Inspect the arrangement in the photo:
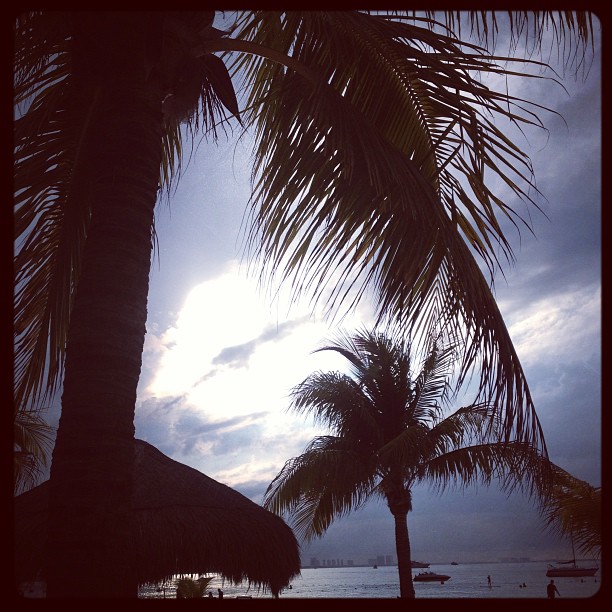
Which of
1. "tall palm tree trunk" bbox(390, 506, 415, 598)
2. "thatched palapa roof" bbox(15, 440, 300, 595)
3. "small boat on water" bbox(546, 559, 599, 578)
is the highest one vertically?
"thatched palapa roof" bbox(15, 440, 300, 595)

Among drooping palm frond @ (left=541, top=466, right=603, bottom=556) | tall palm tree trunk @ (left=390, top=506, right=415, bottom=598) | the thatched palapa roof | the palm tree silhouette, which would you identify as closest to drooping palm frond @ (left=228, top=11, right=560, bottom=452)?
the palm tree silhouette

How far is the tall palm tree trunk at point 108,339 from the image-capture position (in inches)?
80.8

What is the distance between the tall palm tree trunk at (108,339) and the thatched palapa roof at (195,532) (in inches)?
144

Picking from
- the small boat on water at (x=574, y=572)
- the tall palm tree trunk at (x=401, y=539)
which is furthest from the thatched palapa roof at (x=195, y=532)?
the small boat on water at (x=574, y=572)

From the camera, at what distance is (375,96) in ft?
13.3

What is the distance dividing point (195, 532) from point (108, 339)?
4211mm

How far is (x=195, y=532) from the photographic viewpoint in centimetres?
591

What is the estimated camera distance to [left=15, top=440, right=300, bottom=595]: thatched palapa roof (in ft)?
18.9

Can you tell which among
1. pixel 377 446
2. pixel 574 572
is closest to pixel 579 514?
pixel 377 446

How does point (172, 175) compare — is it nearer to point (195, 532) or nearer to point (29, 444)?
point (195, 532)

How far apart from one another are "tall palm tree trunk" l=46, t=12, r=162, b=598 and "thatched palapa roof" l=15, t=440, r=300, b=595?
3.65 meters

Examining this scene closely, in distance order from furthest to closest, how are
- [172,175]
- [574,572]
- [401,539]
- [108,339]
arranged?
1. [574,572]
2. [401,539]
3. [172,175]
4. [108,339]

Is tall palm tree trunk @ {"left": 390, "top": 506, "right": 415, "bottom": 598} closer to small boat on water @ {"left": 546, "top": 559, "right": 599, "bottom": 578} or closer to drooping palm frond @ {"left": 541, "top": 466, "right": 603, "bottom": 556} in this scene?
drooping palm frond @ {"left": 541, "top": 466, "right": 603, "bottom": 556}

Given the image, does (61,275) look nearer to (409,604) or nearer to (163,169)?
(163,169)
